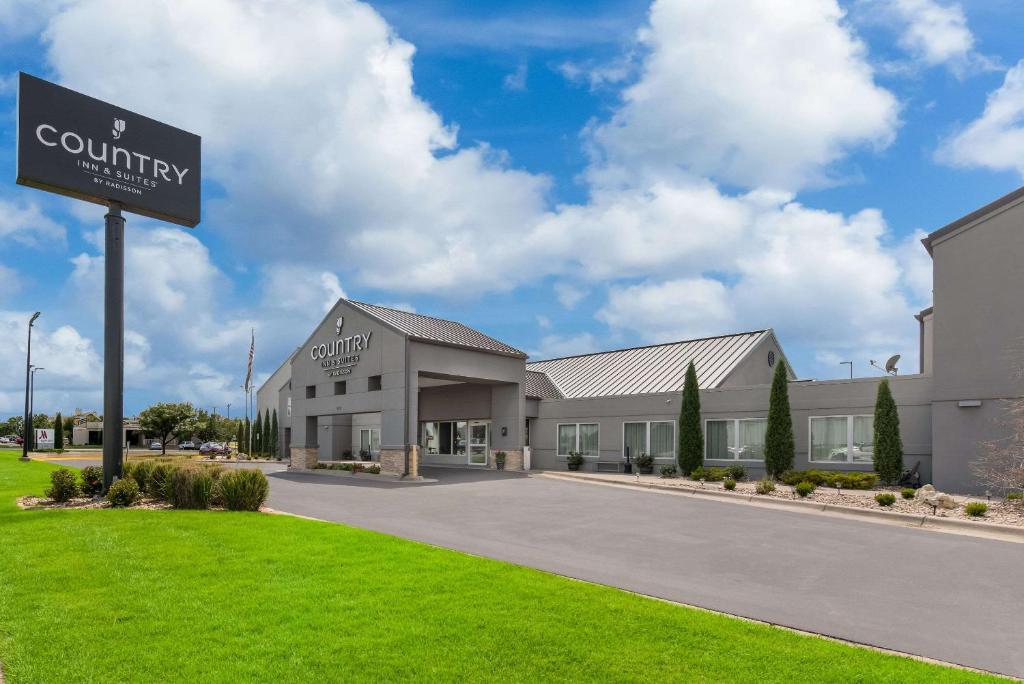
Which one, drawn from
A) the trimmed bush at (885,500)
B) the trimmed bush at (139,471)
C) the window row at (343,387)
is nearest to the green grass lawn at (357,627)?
the trimmed bush at (139,471)

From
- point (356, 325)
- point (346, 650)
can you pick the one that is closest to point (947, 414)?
point (346, 650)

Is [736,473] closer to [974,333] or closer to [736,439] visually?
[736,439]

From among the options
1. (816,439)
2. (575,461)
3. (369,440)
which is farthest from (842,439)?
(369,440)

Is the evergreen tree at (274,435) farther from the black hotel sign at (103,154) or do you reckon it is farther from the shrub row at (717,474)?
the shrub row at (717,474)

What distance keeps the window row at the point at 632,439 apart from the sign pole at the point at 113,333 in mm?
18836

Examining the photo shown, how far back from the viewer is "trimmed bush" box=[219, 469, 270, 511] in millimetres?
14234

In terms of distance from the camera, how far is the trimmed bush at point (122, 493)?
1474 cm

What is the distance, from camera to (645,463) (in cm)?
2738

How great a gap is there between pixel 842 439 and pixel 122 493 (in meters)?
21.7

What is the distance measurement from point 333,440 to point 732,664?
3449cm

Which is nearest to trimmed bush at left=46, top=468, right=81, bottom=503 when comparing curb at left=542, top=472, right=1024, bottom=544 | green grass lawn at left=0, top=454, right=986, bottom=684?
green grass lawn at left=0, top=454, right=986, bottom=684

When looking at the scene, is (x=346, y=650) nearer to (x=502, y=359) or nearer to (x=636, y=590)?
(x=636, y=590)

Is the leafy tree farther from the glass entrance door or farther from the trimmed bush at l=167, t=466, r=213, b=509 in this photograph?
the trimmed bush at l=167, t=466, r=213, b=509

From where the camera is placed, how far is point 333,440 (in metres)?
38.1
